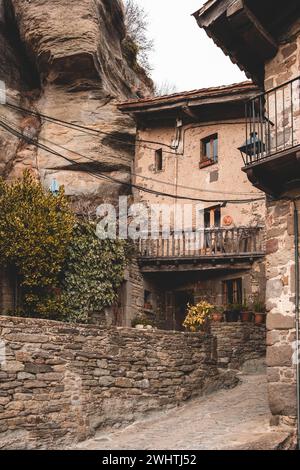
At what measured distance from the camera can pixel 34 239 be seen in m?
14.6

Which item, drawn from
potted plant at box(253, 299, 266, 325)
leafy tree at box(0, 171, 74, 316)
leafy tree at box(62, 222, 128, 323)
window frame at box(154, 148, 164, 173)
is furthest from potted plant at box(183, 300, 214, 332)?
window frame at box(154, 148, 164, 173)

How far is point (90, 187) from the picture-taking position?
1992 cm

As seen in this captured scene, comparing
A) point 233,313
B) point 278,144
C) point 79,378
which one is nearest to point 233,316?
point 233,313

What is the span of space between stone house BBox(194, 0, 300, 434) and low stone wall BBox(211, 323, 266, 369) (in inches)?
224

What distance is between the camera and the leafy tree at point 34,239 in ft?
47.9

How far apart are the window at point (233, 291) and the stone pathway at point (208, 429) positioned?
552cm

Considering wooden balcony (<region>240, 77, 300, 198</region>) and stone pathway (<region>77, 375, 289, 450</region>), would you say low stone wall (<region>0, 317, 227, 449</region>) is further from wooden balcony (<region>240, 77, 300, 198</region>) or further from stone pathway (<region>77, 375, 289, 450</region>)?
wooden balcony (<region>240, 77, 300, 198</region>)

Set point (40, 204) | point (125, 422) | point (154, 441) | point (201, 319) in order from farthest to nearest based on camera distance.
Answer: point (201, 319), point (40, 204), point (125, 422), point (154, 441)

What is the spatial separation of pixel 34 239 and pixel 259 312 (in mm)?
6517

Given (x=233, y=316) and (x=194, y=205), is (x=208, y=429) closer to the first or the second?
(x=233, y=316)
